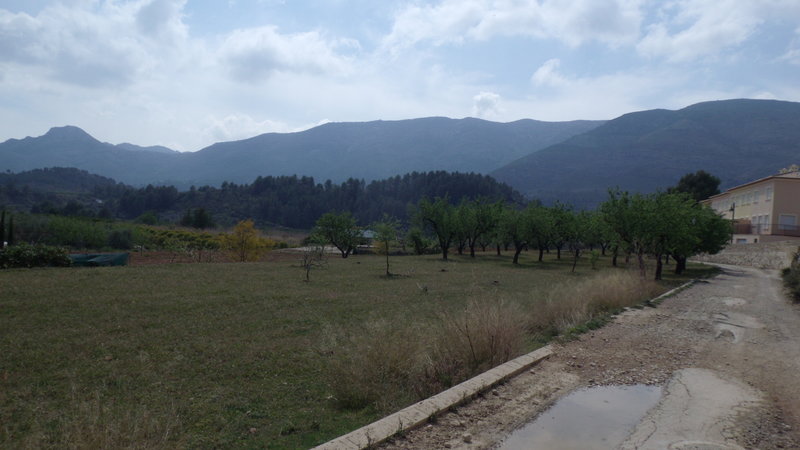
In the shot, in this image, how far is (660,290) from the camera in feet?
55.5

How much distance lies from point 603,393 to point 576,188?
5589 inches

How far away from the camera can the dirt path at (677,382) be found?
167 inches

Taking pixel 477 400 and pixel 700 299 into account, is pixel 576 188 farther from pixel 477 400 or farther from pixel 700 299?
pixel 477 400

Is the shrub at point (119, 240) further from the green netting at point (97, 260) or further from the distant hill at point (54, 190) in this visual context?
the distant hill at point (54, 190)

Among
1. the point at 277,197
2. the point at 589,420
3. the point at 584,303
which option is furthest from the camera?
the point at 277,197

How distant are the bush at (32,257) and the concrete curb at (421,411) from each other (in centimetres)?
2052

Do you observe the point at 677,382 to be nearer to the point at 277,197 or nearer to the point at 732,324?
the point at 732,324

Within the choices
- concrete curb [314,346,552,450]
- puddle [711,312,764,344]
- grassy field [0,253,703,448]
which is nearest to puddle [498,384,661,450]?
concrete curb [314,346,552,450]

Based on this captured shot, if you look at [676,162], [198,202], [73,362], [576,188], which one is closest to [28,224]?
[73,362]

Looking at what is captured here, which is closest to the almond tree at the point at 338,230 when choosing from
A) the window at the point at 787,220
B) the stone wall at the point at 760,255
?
the stone wall at the point at 760,255

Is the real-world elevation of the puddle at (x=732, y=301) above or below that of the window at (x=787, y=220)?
below

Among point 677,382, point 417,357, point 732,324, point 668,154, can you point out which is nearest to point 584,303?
point 732,324

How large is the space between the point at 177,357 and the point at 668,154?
556 feet

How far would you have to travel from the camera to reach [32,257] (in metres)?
18.7
